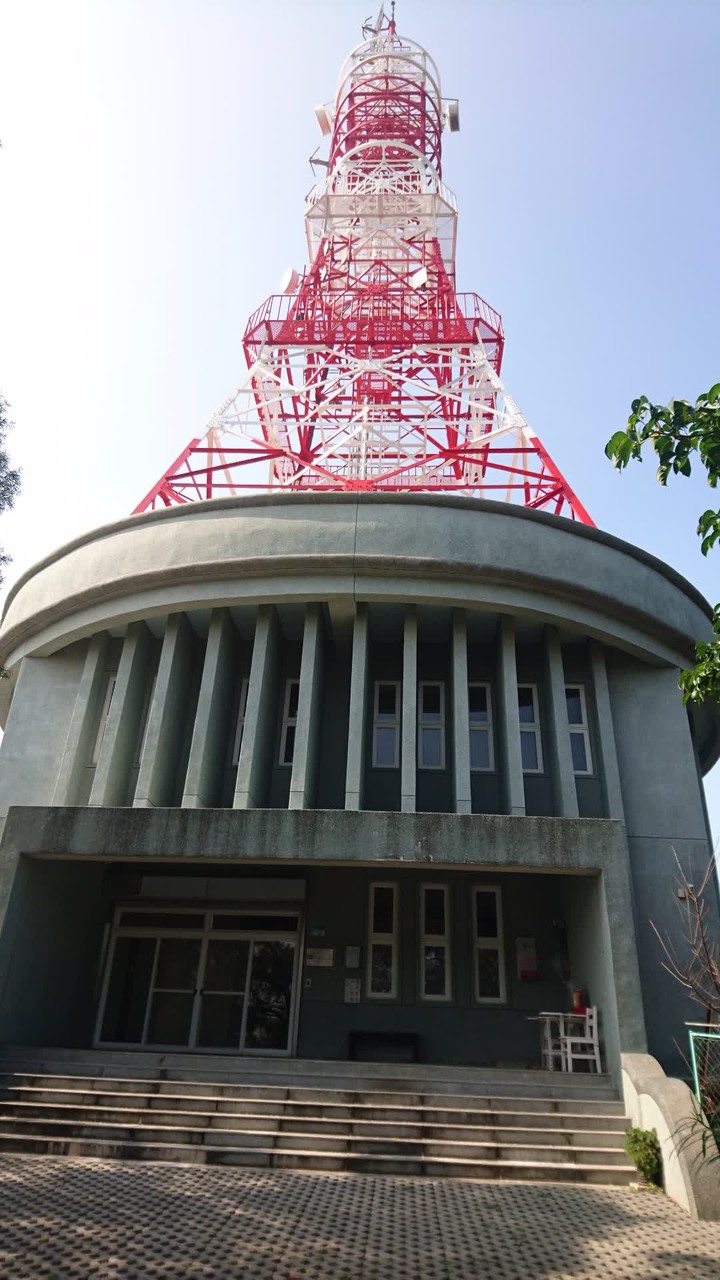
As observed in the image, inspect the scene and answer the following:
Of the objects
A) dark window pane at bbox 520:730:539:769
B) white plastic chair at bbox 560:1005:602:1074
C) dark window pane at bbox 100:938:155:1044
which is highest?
dark window pane at bbox 520:730:539:769

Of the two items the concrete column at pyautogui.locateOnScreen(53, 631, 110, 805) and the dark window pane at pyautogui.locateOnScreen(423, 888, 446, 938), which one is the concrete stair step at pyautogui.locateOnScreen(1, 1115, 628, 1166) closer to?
the dark window pane at pyautogui.locateOnScreen(423, 888, 446, 938)

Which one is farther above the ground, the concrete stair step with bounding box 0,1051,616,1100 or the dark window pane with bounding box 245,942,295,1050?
the dark window pane with bounding box 245,942,295,1050

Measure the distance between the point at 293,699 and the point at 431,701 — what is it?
2.55 meters

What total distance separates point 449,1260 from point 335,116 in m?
33.1

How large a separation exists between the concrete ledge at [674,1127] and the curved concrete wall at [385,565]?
713cm

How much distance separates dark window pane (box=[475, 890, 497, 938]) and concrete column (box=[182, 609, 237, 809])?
484 cm

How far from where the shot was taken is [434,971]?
1370cm

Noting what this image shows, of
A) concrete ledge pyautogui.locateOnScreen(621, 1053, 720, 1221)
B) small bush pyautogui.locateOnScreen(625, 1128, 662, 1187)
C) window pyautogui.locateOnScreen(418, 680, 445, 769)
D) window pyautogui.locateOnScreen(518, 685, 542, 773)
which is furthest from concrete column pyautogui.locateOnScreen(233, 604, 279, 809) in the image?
small bush pyautogui.locateOnScreen(625, 1128, 662, 1187)

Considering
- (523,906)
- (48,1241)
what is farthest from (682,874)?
(48,1241)

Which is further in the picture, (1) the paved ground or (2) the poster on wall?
(2) the poster on wall

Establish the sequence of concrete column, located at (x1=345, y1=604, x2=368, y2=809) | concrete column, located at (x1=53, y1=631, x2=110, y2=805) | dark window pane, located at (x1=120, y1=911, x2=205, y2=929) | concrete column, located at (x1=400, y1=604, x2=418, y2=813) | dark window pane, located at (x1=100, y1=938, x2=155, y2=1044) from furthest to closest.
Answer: concrete column, located at (x1=53, y1=631, x2=110, y2=805) → dark window pane, located at (x1=120, y1=911, x2=205, y2=929) → dark window pane, located at (x1=100, y1=938, x2=155, y2=1044) → concrete column, located at (x1=400, y1=604, x2=418, y2=813) → concrete column, located at (x1=345, y1=604, x2=368, y2=809)

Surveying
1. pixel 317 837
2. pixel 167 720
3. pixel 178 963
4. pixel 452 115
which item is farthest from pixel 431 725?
pixel 452 115

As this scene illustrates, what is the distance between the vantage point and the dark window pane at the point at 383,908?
14.0 metres

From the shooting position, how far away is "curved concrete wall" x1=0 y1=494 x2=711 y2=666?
46.0ft
